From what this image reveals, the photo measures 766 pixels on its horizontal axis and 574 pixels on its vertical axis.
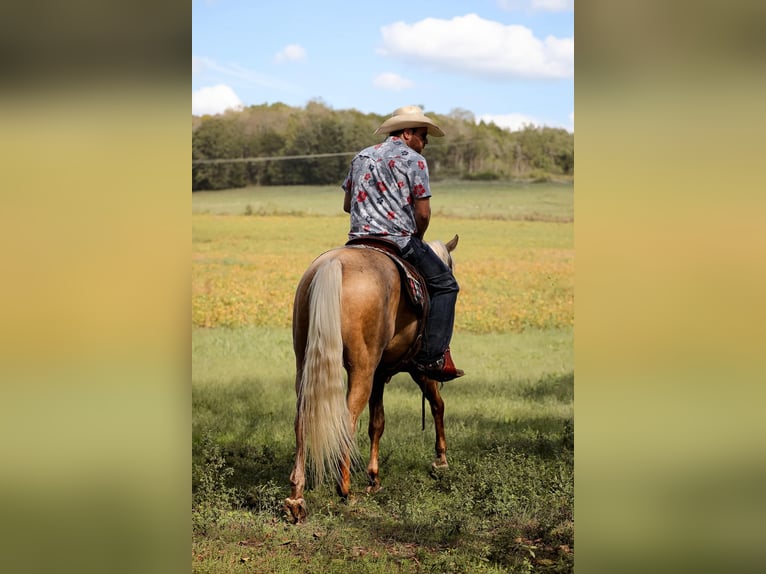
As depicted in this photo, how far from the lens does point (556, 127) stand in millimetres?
23062

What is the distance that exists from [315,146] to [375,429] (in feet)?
56.7

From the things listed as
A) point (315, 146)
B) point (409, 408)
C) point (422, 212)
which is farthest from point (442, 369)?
point (315, 146)

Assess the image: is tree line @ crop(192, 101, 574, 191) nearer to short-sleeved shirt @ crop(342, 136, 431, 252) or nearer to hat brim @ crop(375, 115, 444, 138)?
hat brim @ crop(375, 115, 444, 138)

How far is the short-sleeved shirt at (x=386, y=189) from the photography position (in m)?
6.72

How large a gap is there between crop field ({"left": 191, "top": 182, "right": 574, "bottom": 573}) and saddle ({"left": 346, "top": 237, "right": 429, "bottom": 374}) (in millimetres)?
1504

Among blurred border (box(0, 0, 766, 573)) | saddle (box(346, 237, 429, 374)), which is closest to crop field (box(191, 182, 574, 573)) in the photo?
saddle (box(346, 237, 429, 374))

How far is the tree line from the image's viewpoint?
912 inches

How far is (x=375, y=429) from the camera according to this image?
7324 millimetres

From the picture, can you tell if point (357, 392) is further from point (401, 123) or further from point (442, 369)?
point (401, 123)
